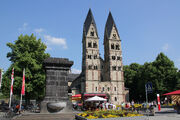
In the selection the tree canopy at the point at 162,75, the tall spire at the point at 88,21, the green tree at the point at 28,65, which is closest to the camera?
the green tree at the point at 28,65

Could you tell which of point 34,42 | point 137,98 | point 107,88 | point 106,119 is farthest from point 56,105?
point 137,98

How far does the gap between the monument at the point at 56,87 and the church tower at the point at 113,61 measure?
151 ft

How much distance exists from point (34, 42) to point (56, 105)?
18.3 meters

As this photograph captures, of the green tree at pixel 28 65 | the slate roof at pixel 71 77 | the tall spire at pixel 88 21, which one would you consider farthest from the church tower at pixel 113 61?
the green tree at pixel 28 65

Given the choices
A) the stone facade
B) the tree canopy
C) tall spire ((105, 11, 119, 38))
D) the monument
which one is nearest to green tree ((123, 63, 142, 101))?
the stone facade

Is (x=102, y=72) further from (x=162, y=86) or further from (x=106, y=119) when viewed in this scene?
(x=106, y=119)

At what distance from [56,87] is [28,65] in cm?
1489

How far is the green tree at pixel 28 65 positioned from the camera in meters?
26.0

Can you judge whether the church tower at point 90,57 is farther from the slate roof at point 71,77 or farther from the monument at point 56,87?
the monument at point 56,87

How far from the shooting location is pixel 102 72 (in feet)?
221

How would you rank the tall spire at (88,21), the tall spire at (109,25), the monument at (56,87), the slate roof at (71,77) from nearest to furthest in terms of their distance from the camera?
the monument at (56,87) → the tall spire at (88,21) → the tall spire at (109,25) → the slate roof at (71,77)

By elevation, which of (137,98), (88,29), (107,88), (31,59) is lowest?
(137,98)

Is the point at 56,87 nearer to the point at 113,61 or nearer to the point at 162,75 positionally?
the point at 162,75

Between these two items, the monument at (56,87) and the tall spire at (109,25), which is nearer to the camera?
the monument at (56,87)
